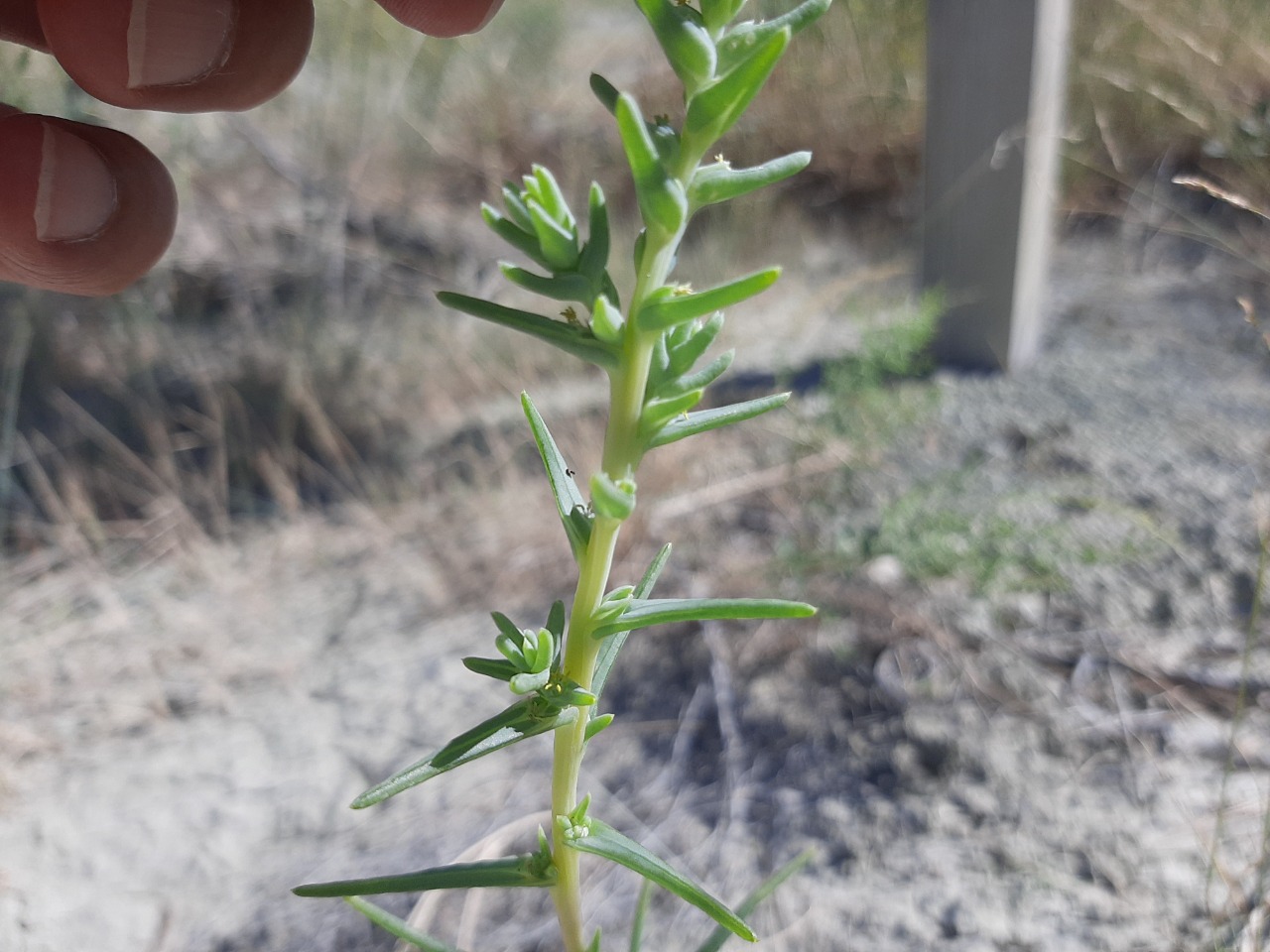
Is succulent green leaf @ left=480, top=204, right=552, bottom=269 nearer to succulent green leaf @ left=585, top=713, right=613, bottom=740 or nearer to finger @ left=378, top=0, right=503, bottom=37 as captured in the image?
succulent green leaf @ left=585, top=713, right=613, bottom=740

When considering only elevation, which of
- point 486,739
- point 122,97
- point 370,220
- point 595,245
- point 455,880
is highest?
point 122,97

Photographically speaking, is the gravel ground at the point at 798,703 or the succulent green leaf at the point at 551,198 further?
the gravel ground at the point at 798,703

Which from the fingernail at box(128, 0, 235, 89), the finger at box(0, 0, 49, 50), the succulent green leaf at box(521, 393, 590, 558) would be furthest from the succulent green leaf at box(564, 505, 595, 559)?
the finger at box(0, 0, 49, 50)

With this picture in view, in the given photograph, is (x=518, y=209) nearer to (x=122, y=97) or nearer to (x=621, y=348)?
(x=621, y=348)

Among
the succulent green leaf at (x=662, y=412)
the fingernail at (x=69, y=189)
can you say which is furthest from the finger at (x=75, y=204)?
the succulent green leaf at (x=662, y=412)

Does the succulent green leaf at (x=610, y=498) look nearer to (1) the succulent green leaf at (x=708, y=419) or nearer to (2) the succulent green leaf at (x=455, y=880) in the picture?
(1) the succulent green leaf at (x=708, y=419)

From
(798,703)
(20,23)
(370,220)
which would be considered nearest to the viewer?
(20,23)

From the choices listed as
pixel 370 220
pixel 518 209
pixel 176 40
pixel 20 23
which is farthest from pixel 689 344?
pixel 370 220
